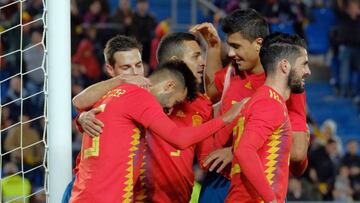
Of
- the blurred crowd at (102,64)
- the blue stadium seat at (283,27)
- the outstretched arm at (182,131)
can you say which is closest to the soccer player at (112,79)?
the outstretched arm at (182,131)

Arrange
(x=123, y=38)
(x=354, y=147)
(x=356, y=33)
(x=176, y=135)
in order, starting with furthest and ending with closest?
(x=356, y=33) < (x=354, y=147) < (x=123, y=38) < (x=176, y=135)

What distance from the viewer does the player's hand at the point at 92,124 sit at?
15.3ft

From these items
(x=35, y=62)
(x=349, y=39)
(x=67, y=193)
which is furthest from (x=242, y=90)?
(x=349, y=39)

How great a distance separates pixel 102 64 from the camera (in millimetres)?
11477

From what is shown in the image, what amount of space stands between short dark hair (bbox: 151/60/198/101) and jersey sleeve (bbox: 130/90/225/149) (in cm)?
36

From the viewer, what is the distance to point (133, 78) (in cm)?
480

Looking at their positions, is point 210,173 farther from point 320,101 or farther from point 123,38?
point 320,101

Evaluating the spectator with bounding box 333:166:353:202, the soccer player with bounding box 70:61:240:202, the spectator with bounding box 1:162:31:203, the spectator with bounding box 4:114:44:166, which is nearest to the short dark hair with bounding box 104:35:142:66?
the soccer player with bounding box 70:61:240:202

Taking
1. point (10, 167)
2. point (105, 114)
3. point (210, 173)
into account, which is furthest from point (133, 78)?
point (10, 167)

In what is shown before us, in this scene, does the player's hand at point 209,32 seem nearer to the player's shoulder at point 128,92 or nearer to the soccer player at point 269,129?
the soccer player at point 269,129

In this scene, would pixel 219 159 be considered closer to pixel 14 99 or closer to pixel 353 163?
pixel 14 99

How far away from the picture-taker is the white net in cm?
905

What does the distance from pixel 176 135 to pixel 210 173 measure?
76cm

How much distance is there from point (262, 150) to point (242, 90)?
73 centimetres
